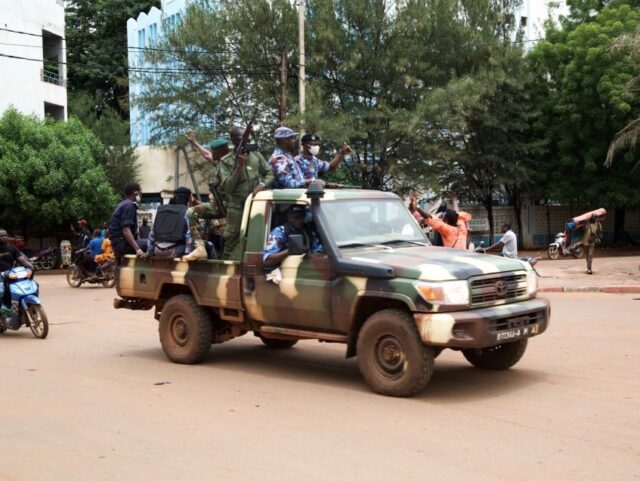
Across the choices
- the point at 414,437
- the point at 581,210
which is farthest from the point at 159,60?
the point at 414,437

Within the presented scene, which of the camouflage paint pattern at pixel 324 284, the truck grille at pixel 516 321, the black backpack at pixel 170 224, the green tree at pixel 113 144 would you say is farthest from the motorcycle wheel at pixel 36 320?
the green tree at pixel 113 144

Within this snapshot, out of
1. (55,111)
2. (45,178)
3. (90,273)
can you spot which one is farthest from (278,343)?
(55,111)

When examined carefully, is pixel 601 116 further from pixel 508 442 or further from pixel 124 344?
pixel 508 442

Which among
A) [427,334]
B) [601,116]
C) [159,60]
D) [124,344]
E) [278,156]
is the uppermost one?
[159,60]

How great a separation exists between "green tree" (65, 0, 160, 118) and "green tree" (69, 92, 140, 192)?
6337mm

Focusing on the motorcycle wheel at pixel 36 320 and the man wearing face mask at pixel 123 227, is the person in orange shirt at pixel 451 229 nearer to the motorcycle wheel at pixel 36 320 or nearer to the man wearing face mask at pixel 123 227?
the man wearing face mask at pixel 123 227

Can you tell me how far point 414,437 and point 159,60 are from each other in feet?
89.5

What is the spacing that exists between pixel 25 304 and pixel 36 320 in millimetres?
303

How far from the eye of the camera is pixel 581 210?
35406 millimetres

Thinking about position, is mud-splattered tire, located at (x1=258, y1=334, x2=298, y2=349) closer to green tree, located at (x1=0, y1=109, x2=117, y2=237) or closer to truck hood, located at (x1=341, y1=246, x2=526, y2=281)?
truck hood, located at (x1=341, y1=246, x2=526, y2=281)

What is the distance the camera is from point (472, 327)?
677 centimetres

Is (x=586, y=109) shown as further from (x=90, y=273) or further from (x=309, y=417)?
(x=309, y=417)

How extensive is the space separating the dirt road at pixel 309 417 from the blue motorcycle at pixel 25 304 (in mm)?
1283

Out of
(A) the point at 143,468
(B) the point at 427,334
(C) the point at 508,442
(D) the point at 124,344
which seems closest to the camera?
(A) the point at 143,468
